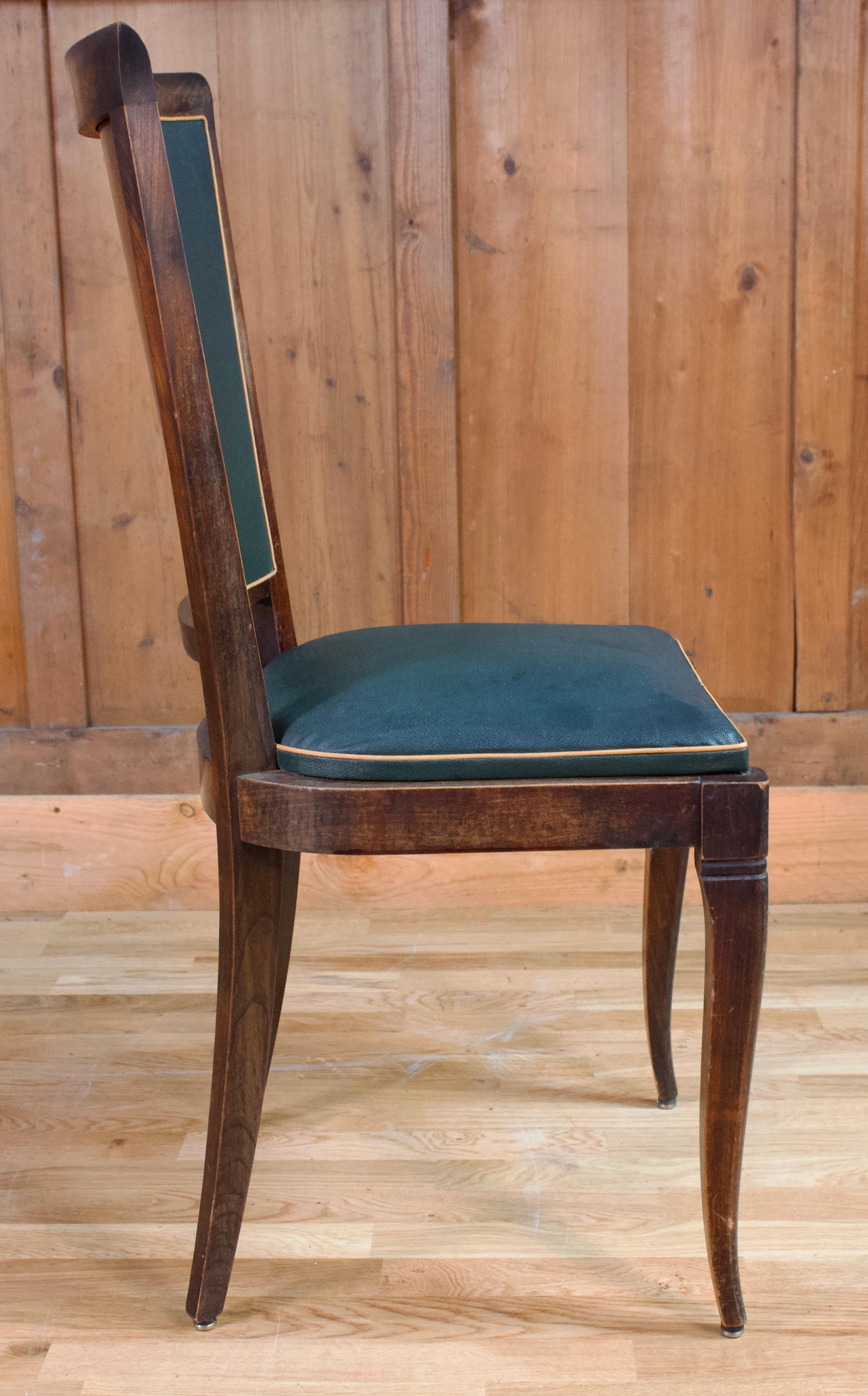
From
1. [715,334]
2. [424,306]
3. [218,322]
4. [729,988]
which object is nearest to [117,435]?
[424,306]

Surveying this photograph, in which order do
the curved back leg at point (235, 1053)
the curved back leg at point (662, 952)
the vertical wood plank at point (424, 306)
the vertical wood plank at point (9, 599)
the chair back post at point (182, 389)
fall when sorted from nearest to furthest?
the chair back post at point (182, 389) → the curved back leg at point (235, 1053) → the curved back leg at point (662, 952) → the vertical wood plank at point (424, 306) → the vertical wood plank at point (9, 599)

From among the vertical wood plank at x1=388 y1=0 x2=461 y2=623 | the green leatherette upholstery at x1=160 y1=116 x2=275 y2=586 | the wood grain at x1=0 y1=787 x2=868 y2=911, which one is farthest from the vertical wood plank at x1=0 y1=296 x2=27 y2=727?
the green leatherette upholstery at x1=160 y1=116 x2=275 y2=586

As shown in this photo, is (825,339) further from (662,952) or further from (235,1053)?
(235,1053)

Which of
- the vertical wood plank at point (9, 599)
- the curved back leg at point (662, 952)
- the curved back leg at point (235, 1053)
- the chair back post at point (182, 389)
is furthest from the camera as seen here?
the vertical wood plank at point (9, 599)

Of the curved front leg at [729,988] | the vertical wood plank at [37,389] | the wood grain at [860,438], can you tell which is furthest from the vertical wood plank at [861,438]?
the vertical wood plank at [37,389]

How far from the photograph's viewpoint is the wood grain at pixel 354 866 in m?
1.74

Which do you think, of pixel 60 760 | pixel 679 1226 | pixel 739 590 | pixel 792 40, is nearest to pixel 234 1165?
pixel 679 1226

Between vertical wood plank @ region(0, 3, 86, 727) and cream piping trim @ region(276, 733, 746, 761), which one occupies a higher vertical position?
vertical wood plank @ region(0, 3, 86, 727)

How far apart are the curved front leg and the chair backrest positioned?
1.12ft

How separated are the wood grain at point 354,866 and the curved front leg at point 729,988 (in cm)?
89

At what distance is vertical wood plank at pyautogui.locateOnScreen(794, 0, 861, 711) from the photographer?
1602mm

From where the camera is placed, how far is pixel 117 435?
5.59ft

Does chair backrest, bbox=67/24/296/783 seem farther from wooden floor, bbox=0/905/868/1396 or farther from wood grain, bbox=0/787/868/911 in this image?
wood grain, bbox=0/787/868/911

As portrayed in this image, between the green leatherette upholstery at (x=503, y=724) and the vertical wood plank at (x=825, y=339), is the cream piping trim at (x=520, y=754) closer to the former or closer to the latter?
the green leatherette upholstery at (x=503, y=724)
